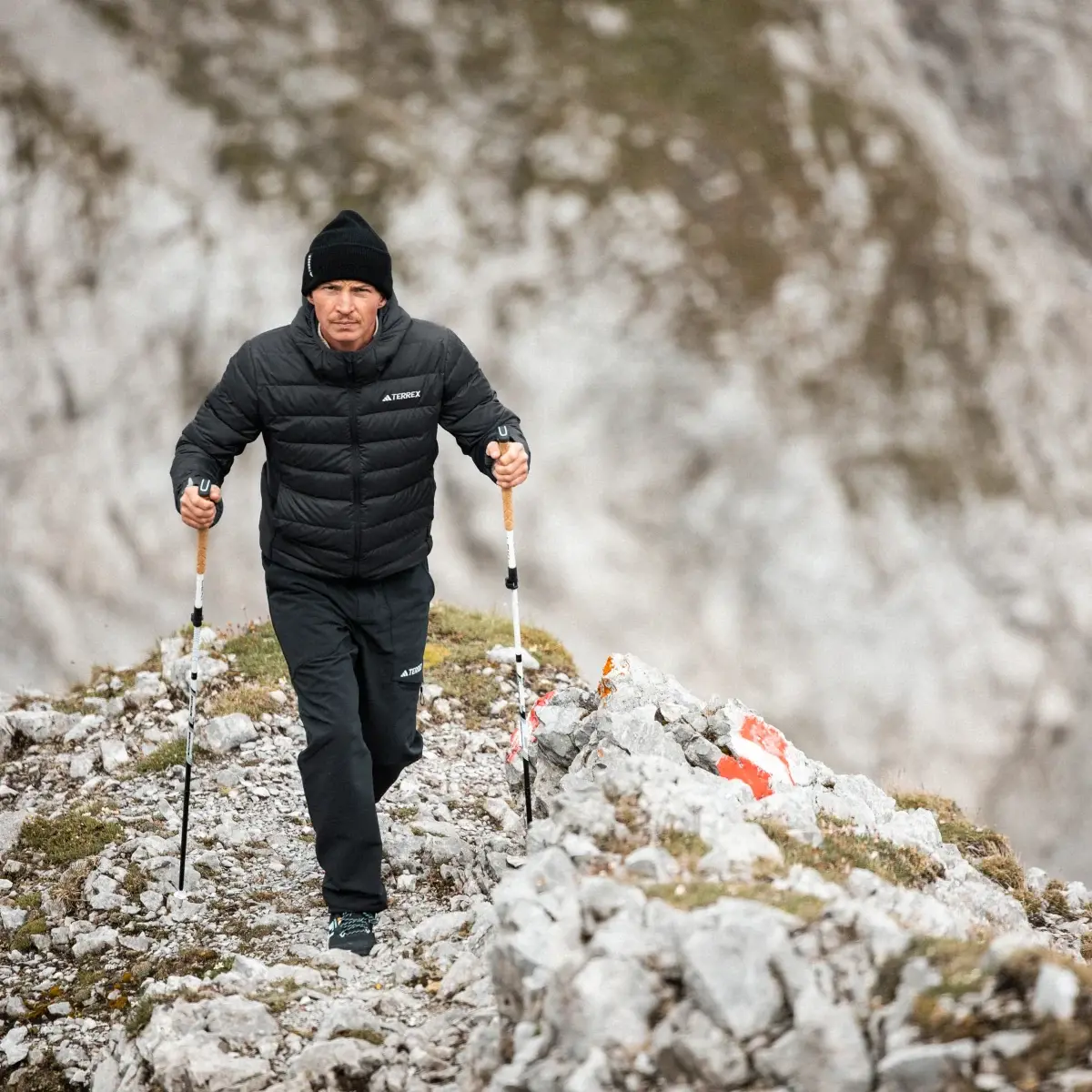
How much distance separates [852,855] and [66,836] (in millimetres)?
6964

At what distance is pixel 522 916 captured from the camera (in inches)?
229

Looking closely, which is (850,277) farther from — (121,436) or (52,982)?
(52,982)

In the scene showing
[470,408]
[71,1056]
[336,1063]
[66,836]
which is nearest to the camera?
[336,1063]

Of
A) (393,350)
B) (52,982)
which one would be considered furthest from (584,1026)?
(52,982)

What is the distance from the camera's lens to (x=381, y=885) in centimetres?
862

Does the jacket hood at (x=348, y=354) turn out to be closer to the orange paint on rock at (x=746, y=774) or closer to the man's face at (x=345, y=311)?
the man's face at (x=345, y=311)

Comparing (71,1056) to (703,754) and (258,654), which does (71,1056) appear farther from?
(258,654)

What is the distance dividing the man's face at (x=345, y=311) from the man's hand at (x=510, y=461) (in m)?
1.23

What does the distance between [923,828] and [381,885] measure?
443cm

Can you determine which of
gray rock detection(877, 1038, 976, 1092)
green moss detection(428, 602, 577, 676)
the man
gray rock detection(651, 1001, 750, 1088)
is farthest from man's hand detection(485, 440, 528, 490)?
green moss detection(428, 602, 577, 676)

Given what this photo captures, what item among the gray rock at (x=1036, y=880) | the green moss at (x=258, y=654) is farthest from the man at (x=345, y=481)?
the gray rock at (x=1036, y=880)

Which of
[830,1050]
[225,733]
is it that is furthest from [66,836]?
[830,1050]

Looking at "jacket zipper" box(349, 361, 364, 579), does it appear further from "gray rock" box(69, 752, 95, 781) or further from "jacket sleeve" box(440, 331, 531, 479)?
"gray rock" box(69, 752, 95, 781)

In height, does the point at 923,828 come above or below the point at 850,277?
below
